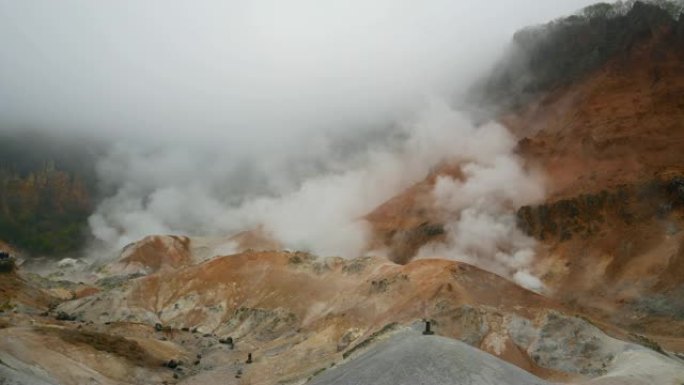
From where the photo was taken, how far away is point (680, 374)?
106 ft

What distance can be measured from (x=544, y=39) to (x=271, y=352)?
9488 centimetres

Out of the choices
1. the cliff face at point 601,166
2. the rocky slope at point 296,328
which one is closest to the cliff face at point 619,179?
the cliff face at point 601,166

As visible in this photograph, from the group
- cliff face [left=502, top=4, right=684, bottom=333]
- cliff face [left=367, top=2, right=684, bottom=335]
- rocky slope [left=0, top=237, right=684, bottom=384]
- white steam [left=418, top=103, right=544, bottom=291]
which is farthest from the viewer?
white steam [left=418, top=103, right=544, bottom=291]

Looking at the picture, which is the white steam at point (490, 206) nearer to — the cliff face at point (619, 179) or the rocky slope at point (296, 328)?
the cliff face at point (619, 179)

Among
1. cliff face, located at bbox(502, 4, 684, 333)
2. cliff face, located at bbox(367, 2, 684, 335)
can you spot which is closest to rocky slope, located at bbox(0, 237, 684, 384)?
cliff face, located at bbox(502, 4, 684, 333)

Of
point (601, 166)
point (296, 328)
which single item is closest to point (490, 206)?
point (601, 166)

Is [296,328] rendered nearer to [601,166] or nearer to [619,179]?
[619,179]

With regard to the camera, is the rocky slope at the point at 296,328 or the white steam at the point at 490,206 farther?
the white steam at the point at 490,206

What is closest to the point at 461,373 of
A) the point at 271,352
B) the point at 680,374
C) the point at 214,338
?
the point at 680,374

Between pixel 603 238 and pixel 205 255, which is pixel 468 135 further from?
pixel 205 255

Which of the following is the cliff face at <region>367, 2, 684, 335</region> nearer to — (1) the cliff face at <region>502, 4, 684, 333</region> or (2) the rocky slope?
(1) the cliff face at <region>502, 4, 684, 333</region>

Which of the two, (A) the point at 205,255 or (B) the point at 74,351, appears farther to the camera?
(A) the point at 205,255

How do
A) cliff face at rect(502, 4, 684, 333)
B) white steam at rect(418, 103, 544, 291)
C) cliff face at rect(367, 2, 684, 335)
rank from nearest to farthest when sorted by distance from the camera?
cliff face at rect(502, 4, 684, 333), cliff face at rect(367, 2, 684, 335), white steam at rect(418, 103, 544, 291)

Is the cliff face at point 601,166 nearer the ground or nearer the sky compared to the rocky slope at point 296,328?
nearer the sky
